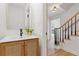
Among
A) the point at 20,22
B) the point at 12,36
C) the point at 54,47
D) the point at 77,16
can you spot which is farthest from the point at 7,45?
the point at 77,16

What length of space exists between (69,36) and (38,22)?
19.6 inches

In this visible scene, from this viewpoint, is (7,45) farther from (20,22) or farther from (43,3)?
(43,3)

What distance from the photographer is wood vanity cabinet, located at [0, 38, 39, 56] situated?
1.82 m

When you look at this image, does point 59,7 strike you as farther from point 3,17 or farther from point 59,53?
point 3,17

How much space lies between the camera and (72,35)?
196 centimetres

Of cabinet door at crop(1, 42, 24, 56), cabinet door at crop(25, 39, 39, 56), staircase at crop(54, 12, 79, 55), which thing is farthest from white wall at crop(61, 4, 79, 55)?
cabinet door at crop(1, 42, 24, 56)

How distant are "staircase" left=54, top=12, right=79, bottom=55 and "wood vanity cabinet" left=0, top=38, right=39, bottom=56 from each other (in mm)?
332

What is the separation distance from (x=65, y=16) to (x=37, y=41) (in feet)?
1.80

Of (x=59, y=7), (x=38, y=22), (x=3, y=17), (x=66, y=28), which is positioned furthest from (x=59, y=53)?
(x=3, y=17)

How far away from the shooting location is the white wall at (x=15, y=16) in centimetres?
190

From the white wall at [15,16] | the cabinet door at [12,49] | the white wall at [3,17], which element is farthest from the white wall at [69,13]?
the white wall at [3,17]

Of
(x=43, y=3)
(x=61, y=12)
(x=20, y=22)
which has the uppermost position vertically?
(x=43, y=3)

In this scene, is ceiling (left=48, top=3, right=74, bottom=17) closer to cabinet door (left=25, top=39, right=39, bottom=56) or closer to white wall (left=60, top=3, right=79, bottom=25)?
white wall (left=60, top=3, right=79, bottom=25)

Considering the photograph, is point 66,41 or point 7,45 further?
point 66,41
